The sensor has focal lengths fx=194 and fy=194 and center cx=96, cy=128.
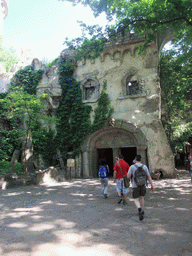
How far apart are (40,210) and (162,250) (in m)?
3.47

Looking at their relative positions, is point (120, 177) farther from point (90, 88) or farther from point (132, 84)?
point (90, 88)

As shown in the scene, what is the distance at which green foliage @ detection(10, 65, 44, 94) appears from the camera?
54.2 ft

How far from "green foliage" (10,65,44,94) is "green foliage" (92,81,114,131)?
19.6 feet

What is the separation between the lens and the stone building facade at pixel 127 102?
12805 mm

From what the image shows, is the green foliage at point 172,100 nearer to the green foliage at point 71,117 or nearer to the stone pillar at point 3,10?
the green foliage at point 71,117

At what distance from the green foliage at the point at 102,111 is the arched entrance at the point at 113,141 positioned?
440 mm

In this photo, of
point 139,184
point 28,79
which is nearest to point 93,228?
point 139,184

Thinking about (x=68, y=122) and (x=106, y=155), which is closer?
(x=68, y=122)

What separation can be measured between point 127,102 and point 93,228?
10.7 metres

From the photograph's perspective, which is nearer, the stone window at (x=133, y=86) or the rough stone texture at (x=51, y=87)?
the stone window at (x=133, y=86)

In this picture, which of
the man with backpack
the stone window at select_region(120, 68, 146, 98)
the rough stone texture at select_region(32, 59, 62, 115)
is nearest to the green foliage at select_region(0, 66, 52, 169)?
the rough stone texture at select_region(32, 59, 62, 115)

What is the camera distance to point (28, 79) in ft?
55.3

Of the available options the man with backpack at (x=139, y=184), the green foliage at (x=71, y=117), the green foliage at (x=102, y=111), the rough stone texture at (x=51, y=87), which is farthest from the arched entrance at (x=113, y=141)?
the man with backpack at (x=139, y=184)

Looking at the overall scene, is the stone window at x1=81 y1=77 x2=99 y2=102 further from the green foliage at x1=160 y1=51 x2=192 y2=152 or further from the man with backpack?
the man with backpack
